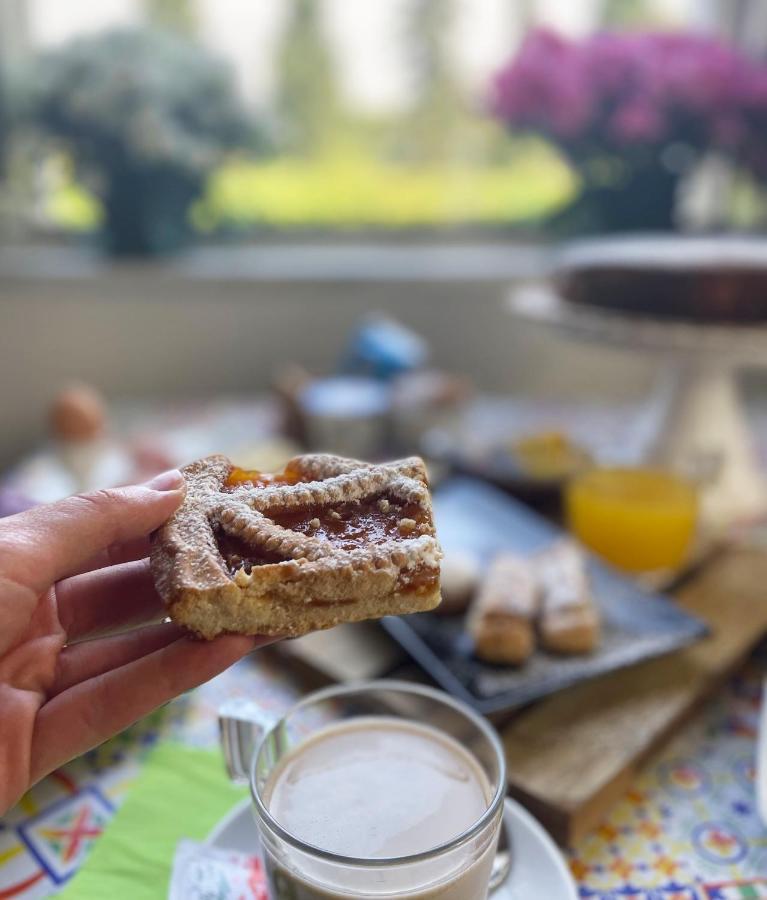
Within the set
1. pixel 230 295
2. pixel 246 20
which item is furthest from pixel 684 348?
pixel 246 20

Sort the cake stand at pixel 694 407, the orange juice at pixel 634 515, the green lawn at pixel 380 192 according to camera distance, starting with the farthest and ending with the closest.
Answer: the green lawn at pixel 380 192 → the cake stand at pixel 694 407 → the orange juice at pixel 634 515

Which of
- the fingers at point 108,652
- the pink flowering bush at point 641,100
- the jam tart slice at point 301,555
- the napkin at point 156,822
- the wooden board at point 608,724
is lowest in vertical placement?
the napkin at point 156,822

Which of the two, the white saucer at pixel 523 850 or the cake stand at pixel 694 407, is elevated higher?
the cake stand at pixel 694 407

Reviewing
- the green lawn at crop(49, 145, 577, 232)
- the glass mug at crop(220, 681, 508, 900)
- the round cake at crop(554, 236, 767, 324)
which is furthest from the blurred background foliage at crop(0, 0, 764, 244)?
the glass mug at crop(220, 681, 508, 900)

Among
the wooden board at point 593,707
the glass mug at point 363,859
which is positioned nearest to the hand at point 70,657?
the glass mug at point 363,859

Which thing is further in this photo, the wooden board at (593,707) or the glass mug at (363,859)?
the wooden board at (593,707)

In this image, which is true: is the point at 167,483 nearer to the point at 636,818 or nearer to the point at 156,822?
the point at 156,822

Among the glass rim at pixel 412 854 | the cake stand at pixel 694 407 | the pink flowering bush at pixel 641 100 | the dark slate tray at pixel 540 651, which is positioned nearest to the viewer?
the glass rim at pixel 412 854

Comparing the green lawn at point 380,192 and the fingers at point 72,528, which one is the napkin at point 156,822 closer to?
the fingers at point 72,528

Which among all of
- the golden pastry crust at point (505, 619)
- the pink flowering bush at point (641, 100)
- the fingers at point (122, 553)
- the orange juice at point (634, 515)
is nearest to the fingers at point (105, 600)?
the fingers at point (122, 553)
